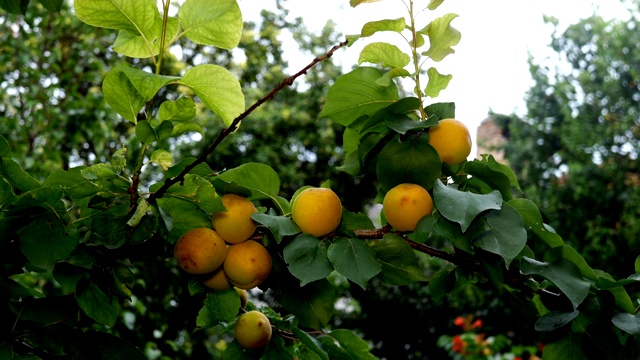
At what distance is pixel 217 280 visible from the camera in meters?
0.72

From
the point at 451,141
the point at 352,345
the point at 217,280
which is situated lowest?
the point at 352,345

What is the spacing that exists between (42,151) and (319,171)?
3.82 metres

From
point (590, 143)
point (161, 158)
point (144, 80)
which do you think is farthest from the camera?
point (590, 143)

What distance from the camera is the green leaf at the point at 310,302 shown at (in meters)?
0.70

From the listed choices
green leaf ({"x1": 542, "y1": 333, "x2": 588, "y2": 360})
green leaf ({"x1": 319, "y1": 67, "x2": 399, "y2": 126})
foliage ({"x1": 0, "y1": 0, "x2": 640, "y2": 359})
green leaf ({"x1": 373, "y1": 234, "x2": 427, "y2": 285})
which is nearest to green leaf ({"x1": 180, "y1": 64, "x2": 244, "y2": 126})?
foliage ({"x1": 0, "y1": 0, "x2": 640, "y2": 359})

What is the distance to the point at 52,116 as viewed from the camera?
3139 mm

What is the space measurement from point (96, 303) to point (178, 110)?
25cm

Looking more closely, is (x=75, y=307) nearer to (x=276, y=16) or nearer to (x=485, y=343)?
(x=485, y=343)

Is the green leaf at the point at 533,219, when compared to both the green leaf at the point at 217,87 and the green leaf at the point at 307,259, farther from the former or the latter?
the green leaf at the point at 217,87

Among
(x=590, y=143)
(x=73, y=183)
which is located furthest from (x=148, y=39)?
(x=590, y=143)

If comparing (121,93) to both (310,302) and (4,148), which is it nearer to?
(4,148)

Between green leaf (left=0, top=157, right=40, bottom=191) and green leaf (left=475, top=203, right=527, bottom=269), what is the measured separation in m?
0.46

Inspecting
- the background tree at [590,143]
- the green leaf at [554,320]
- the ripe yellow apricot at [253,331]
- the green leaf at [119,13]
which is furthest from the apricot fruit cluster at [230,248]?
the background tree at [590,143]

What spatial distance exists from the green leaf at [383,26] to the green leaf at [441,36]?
0.03 m
